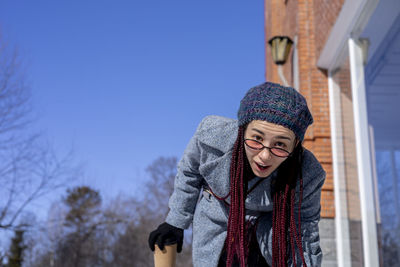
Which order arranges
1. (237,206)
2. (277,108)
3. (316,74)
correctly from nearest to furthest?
(277,108) < (237,206) < (316,74)

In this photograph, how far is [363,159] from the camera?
434 centimetres

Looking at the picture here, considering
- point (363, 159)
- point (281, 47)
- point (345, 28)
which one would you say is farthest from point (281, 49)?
point (363, 159)

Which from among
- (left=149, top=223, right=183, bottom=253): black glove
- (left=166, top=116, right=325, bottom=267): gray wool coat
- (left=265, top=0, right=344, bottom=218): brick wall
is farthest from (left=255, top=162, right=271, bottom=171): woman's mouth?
(left=265, top=0, right=344, bottom=218): brick wall

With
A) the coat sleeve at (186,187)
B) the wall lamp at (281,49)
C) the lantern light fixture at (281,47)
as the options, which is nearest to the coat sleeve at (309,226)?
the coat sleeve at (186,187)

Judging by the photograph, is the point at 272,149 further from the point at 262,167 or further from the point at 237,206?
the point at 237,206

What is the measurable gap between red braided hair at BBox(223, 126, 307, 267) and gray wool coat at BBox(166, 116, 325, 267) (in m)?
0.04

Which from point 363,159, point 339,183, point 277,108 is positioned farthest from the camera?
point 339,183

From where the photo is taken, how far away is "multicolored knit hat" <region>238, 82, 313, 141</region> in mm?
1577

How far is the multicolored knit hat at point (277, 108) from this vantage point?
158 centimetres

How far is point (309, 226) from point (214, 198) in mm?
397

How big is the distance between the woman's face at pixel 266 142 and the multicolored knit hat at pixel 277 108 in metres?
0.02

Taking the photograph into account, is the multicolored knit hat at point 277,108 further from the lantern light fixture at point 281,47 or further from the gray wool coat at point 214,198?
the lantern light fixture at point 281,47

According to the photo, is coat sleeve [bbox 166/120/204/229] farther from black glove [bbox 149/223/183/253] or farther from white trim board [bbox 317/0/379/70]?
white trim board [bbox 317/0/379/70]

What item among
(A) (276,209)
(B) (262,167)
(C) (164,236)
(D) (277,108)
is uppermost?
(D) (277,108)
